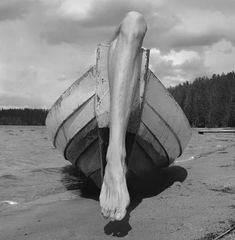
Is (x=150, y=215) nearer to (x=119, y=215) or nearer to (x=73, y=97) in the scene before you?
(x=119, y=215)

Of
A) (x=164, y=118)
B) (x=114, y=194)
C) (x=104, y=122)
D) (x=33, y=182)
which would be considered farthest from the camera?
(x=33, y=182)

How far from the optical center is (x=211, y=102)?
8931 cm

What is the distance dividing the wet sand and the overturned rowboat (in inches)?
15.4

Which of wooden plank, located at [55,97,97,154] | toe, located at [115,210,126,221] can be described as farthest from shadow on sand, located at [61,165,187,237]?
wooden plank, located at [55,97,97,154]

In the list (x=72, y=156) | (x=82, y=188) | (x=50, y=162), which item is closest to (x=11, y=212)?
(x=72, y=156)

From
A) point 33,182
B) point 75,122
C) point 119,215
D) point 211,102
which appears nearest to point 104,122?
point 75,122

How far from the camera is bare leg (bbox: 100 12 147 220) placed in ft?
12.9

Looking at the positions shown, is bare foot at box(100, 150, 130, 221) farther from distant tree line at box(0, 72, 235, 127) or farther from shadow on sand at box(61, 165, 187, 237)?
distant tree line at box(0, 72, 235, 127)

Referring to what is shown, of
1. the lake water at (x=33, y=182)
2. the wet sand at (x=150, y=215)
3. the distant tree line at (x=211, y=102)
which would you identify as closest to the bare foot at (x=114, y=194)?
the wet sand at (x=150, y=215)

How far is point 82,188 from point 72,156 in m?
0.83

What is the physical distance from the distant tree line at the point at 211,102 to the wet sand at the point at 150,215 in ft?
258

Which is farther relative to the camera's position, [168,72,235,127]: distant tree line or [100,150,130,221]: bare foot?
[168,72,235,127]: distant tree line

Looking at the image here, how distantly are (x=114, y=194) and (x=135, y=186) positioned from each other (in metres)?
1.77

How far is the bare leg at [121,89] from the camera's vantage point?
3.94m
